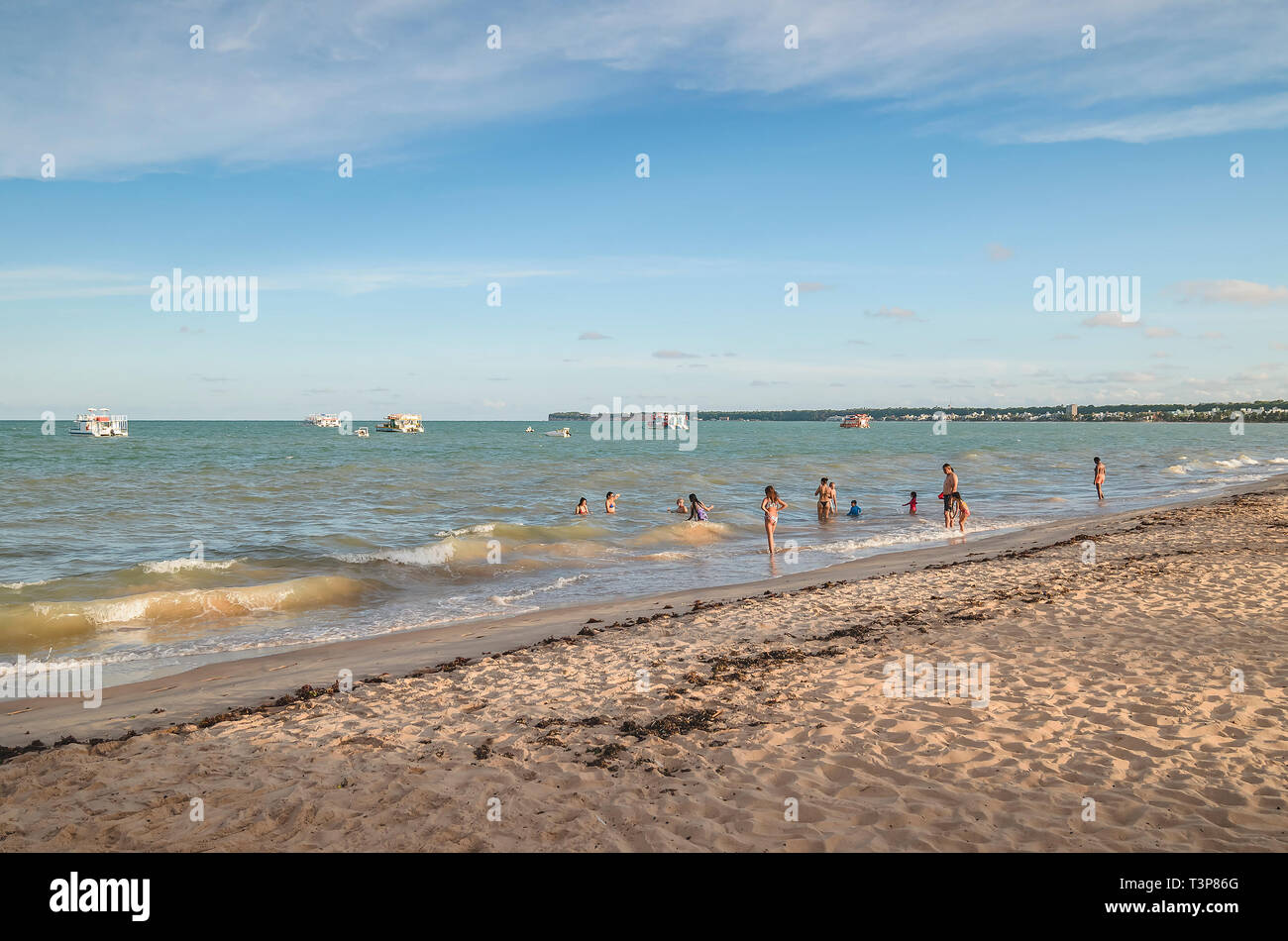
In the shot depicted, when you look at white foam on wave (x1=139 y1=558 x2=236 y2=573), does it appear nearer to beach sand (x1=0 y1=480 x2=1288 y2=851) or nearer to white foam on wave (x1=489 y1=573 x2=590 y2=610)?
white foam on wave (x1=489 y1=573 x2=590 y2=610)

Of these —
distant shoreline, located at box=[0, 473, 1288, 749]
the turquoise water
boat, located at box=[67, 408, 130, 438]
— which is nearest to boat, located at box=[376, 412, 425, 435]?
boat, located at box=[67, 408, 130, 438]

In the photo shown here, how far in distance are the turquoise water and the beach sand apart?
11.8 feet

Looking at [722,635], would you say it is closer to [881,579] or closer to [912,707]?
[912,707]

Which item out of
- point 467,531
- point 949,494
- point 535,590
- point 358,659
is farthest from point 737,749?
point 949,494

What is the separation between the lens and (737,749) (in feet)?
19.0

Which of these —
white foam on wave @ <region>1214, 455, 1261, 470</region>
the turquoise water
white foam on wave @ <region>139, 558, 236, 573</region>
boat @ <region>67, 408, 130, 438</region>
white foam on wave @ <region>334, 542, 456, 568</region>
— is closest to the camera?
the turquoise water

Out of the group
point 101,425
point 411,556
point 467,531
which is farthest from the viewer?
point 101,425

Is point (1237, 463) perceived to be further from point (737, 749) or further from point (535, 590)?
point (737, 749)

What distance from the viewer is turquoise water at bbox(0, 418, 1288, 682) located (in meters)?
12.2

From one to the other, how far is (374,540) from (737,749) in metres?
16.7

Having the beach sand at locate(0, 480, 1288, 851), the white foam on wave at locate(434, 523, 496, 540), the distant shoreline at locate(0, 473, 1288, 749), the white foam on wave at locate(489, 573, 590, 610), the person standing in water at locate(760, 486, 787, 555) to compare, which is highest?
the person standing in water at locate(760, 486, 787, 555)
